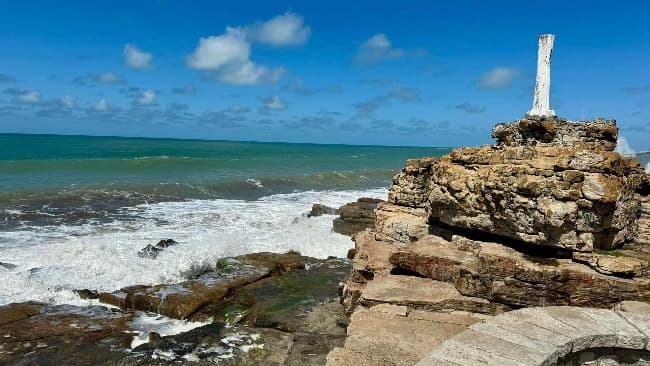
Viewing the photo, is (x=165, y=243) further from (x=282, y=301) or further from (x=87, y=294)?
(x=282, y=301)

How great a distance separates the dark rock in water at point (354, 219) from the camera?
17.8 meters

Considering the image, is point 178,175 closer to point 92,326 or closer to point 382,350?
point 92,326

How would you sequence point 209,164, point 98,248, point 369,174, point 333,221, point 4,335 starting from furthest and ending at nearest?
1. point 209,164
2. point 369,174
3. point 333,221
4. point 98,248
5. point 4,335

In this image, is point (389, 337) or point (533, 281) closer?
point (389, 337)

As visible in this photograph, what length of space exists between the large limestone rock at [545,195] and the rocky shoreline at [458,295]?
0.02m

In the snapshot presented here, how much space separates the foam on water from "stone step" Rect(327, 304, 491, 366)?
7.59 m

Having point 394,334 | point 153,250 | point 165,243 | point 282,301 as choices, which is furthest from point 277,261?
point 394,334

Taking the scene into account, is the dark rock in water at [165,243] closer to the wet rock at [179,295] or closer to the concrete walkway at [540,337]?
the wet rock at [179,295]

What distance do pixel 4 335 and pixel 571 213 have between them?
932 cm

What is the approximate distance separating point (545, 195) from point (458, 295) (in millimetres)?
1643

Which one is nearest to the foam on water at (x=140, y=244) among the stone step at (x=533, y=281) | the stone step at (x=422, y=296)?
the stone step at (x=422, y=296)

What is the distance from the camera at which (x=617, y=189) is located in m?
5.77

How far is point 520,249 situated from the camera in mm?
6320

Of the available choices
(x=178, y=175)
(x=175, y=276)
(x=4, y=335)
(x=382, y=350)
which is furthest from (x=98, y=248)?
(x=178, y=175)
